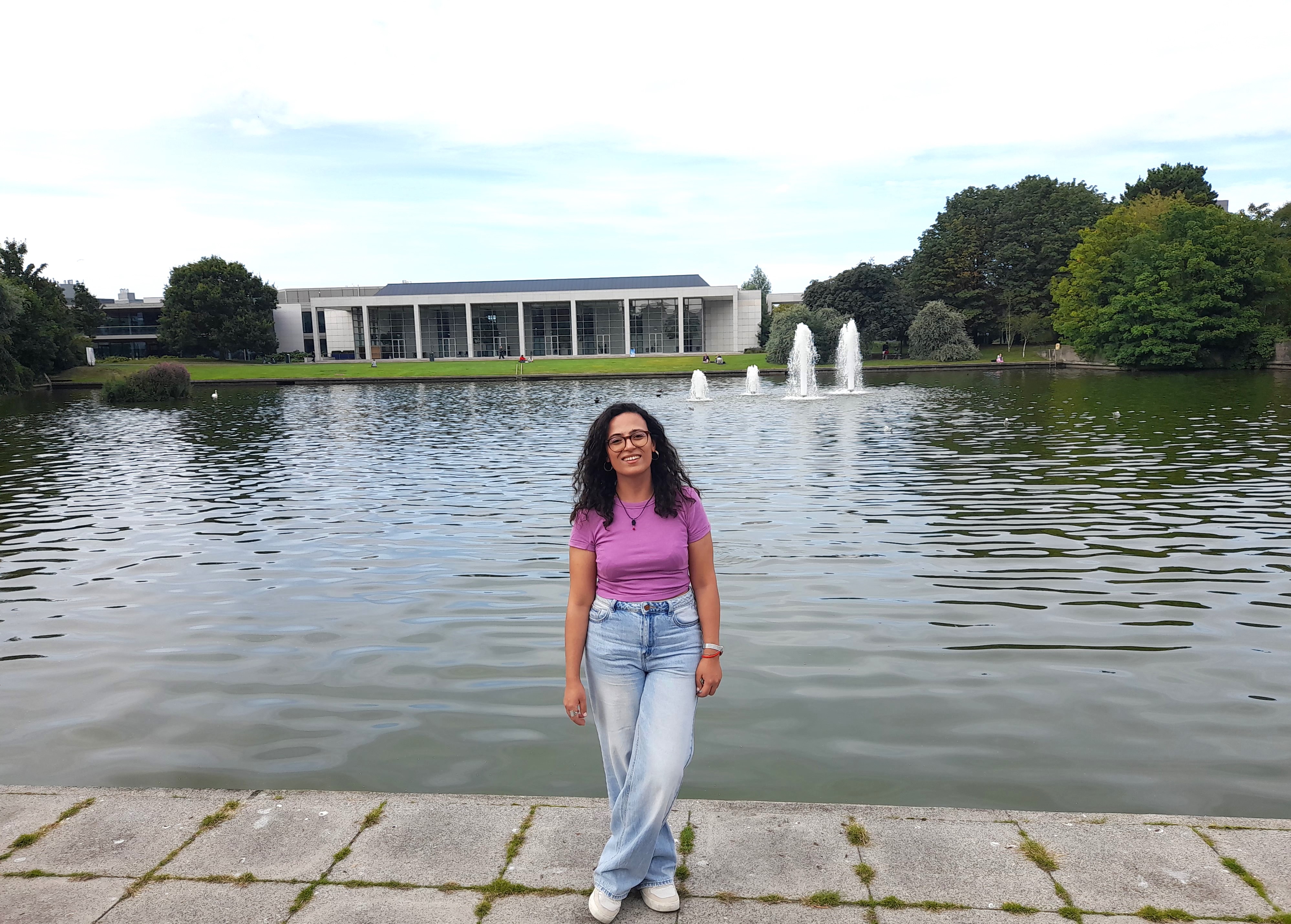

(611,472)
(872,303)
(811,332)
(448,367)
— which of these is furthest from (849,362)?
(611,472)

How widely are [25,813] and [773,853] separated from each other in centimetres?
372

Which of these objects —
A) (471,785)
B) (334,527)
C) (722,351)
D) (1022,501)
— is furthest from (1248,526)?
(722,351)

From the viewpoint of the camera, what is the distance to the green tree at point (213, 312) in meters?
86.9

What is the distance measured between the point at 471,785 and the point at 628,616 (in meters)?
2.47

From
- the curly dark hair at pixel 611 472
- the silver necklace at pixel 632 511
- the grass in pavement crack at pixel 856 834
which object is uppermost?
the curly dark hair at pixel 611 472

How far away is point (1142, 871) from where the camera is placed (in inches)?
150

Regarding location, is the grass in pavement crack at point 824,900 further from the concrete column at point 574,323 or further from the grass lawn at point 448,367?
the concrete column at point 574,323

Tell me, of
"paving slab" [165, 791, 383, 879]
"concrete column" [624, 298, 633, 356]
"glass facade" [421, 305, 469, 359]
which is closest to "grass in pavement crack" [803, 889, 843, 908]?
"paving slab" [165, 791, 383, 879]

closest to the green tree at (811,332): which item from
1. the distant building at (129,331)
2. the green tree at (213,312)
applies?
the green tree at (213,312)

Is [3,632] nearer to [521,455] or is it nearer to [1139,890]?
[1139,890]

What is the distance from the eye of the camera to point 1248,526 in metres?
11.7

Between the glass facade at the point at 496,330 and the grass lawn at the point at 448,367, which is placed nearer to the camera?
the grass lawn at the point at 448,367

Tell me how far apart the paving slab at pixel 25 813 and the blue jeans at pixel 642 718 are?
2.86 meters

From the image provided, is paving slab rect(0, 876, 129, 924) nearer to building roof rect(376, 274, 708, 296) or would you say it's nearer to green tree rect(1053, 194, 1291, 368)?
green tree rect(1053, 194, 1291, 368)
